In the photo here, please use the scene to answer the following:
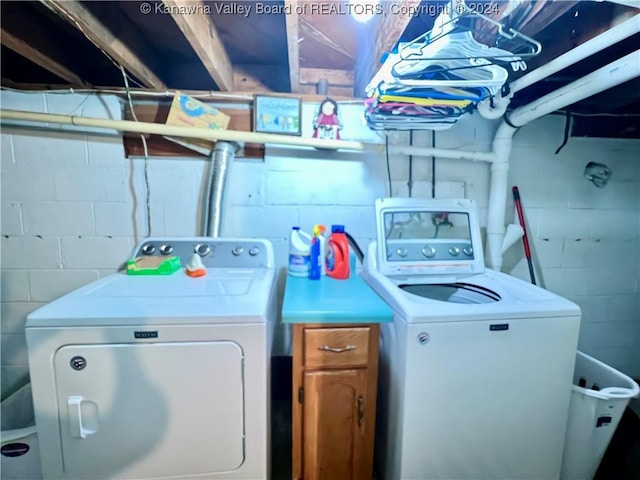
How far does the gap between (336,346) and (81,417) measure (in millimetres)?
856

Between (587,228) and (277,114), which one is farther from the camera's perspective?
(587,228)

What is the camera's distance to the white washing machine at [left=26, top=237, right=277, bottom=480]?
977mm

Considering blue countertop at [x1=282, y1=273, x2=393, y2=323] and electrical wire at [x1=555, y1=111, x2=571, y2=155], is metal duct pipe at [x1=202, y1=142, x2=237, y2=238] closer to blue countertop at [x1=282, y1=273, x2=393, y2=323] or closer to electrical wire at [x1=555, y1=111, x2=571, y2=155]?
blue countertop at [x1=282, y1=273, x2=393, y2=323]

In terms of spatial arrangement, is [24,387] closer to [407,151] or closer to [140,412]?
[140,412]

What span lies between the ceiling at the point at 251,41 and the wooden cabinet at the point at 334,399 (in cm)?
116

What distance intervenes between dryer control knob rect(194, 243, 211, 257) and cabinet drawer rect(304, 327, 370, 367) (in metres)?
0.69

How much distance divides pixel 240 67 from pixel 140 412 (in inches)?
69.8

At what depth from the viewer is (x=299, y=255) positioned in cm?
159

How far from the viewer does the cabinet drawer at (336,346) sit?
121cm

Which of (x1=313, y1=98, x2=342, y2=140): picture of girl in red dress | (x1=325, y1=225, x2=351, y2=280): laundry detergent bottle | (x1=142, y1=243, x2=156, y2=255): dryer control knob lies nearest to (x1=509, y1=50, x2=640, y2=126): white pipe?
(x1=313, y1=98, x2=342, y2=140): picture of girl in red dress

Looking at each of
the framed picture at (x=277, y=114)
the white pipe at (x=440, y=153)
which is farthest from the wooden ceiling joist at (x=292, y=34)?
the white pipe at (x=440, y=153)

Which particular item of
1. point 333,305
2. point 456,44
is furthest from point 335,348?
point 456,44

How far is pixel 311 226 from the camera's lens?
192cm

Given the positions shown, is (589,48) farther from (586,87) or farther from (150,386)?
(150,386)
